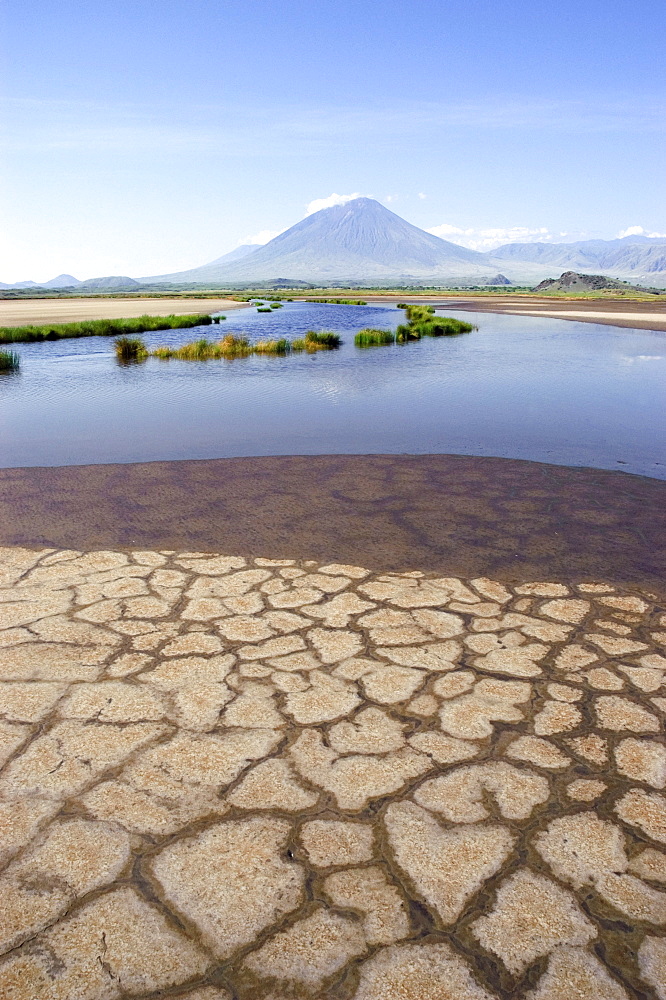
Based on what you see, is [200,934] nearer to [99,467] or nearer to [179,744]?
[179,744]

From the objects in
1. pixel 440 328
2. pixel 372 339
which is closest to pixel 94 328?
pixel 372 339

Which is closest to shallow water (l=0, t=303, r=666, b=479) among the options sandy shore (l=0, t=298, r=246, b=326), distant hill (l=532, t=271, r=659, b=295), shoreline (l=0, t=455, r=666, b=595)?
shoreline (l=0, t=455, r=666, b=595)

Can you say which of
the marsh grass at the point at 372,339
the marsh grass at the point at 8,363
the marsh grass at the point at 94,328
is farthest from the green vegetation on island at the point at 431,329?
the marsh grass at the point at 8,363

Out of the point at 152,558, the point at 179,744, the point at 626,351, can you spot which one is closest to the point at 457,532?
the point at 152,558

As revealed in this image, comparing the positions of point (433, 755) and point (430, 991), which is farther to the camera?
point (433, 755)

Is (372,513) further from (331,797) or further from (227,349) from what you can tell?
(227,349)
